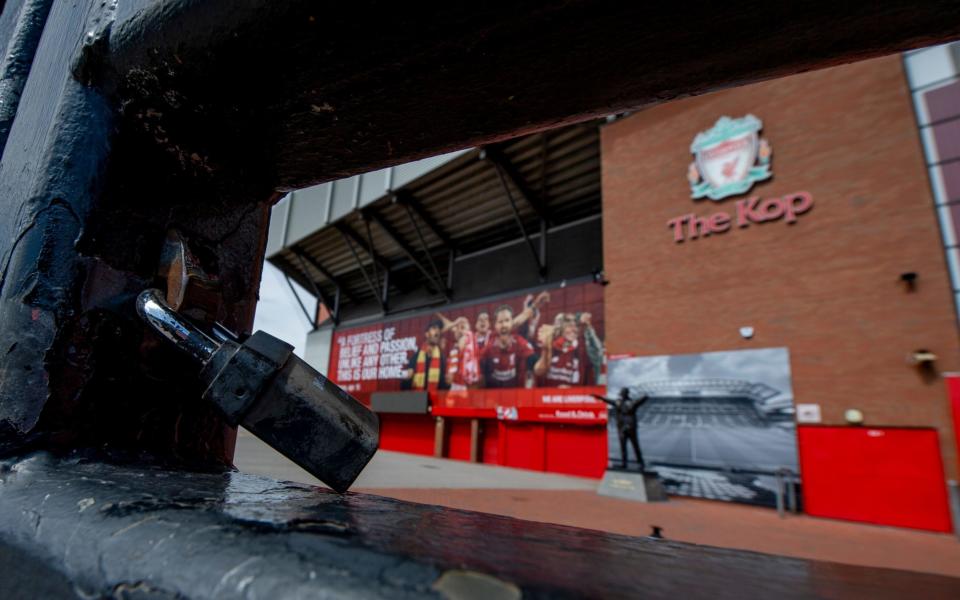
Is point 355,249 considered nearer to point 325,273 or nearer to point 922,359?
point 325,273

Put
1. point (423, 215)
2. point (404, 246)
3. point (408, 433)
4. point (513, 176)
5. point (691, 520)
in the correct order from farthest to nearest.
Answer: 1. point (404, 246)
2. point (408, 433)
3. point (423, 215)
4. point (513, 176)
5. point (691, 520)

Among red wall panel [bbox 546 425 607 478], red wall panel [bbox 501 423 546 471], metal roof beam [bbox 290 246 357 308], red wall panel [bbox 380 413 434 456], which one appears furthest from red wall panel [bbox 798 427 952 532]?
metal roof beam [bbox 290 246 357 308]

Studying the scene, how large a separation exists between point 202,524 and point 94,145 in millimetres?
575

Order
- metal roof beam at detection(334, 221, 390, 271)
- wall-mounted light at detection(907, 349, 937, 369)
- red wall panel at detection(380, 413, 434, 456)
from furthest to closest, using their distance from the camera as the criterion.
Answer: metal roof beam at detection(334, 221, 390, 271), red wall panel at detection(380, 413, 434, 456), wall-mounted light at detection(907, 349, 937, 369)

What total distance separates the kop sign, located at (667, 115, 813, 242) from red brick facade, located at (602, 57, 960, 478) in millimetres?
143

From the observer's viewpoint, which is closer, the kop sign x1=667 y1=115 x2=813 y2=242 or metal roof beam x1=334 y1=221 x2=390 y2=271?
the kop sign x1=667 y1=115 x2=813 y2=242

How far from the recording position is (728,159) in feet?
33.2

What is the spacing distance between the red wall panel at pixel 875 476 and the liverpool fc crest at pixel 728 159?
5.12 m

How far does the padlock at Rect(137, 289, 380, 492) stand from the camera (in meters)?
0.48

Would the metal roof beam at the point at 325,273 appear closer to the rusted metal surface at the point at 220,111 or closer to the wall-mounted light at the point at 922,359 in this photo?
the wall-mounted light at the point at 922,359

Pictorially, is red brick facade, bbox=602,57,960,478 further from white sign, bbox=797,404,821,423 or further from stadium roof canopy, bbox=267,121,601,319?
stadium roof canopy, bbox=267,121,601,319

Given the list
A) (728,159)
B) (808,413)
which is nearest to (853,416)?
(808,413)

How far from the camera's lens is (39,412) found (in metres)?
0.56

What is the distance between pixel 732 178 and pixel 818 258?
2429 millimetres
